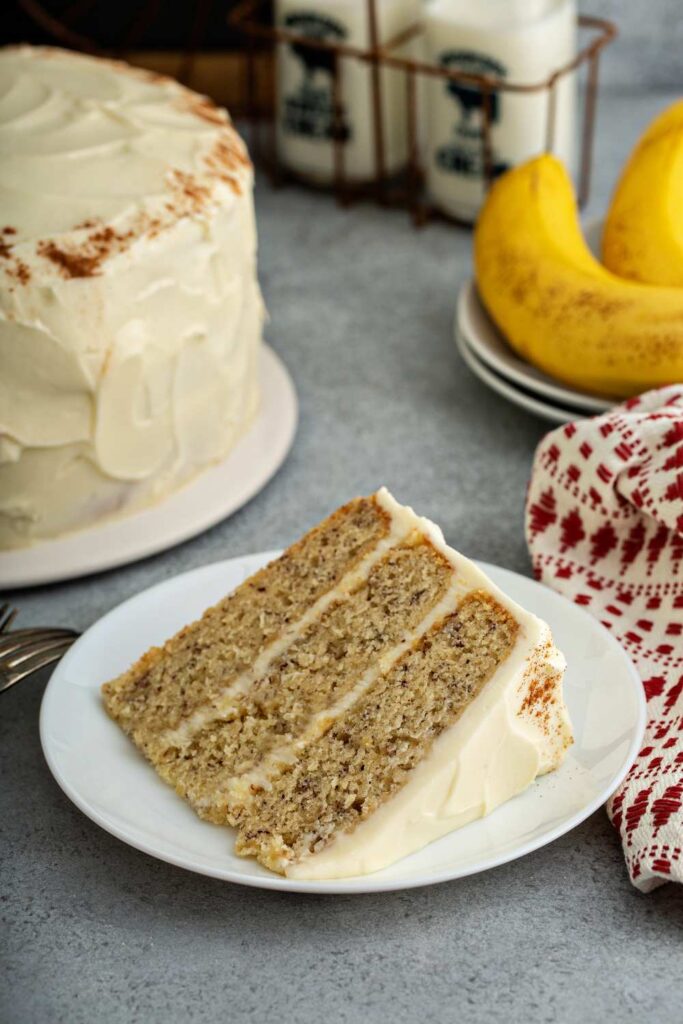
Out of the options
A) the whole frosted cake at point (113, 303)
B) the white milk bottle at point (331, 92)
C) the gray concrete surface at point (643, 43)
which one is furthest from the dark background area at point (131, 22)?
the whole frosted cake at point (113, 303)

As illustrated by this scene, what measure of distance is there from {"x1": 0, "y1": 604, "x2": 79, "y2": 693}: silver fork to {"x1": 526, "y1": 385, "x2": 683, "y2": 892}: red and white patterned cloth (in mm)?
440

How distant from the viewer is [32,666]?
1.09 meters

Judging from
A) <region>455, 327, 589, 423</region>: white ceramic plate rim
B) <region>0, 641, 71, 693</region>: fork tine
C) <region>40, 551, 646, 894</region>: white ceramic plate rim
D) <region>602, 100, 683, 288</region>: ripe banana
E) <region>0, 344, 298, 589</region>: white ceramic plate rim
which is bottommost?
<region>0, 344, 298, 589</region>: white ceramic plate rim

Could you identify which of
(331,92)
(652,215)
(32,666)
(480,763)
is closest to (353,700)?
(480,763)

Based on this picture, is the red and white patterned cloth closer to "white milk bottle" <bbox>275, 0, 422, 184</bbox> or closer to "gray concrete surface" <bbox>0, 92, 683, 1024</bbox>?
"gray concrete surface" <bbox>0, 92, 683, 1024</bbox>

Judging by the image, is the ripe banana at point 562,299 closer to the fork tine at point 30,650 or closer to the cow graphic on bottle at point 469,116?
the cow graphic on bottle at point 469,116

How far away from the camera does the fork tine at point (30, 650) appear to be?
1.08 metres

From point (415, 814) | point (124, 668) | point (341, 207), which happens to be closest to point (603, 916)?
point (415, 814)

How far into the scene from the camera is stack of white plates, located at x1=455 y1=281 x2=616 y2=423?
4.67 feet

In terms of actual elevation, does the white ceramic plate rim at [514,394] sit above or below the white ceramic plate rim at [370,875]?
below

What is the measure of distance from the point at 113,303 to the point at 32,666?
1.16ft

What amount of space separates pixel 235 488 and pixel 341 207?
0.83 m

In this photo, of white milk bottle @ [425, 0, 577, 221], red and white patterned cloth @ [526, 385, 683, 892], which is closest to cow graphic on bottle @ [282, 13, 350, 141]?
white milk bottle @ [425, 0, 577, 221]

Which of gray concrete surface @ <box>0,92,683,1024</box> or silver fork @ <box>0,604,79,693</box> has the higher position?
silver fork @ <box>0,604,79,693</box>
